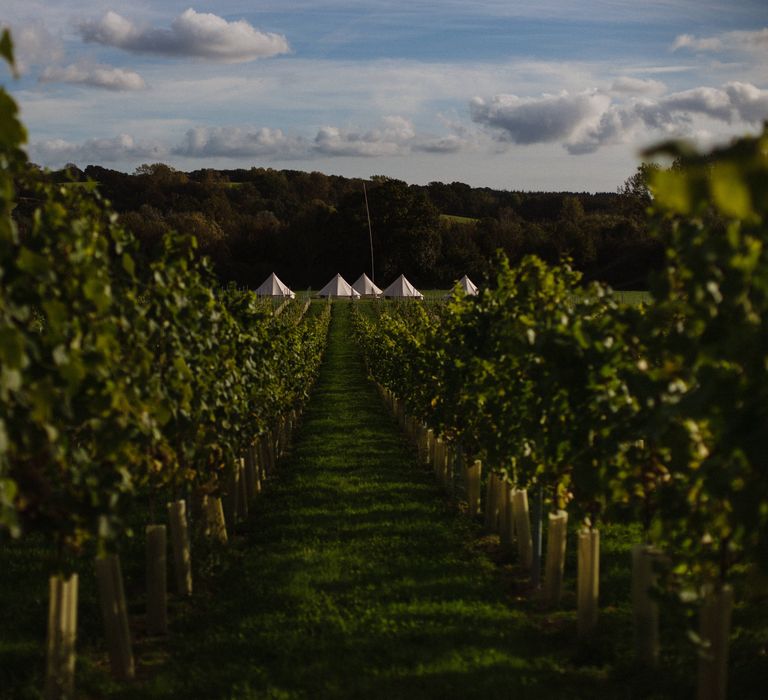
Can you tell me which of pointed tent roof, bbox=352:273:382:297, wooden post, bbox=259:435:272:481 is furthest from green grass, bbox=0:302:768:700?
pointed tent roof, bbox=352:273:382:297

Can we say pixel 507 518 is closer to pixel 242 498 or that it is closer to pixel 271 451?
pixel 242 498

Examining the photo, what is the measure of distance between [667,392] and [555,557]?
2.96 meters

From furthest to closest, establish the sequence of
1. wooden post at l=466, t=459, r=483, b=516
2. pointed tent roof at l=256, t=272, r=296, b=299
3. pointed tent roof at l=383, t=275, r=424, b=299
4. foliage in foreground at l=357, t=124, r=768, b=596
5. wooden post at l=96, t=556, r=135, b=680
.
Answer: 1. pointed tent roof at l=383, t=275, r=424, b=299
2. pointed tent roof at l=256, t=272, r=296, b=299
3. wooden post at l=466, t=459, r=483, b=516
4. wooden post at l=96, t=556, r=135, b=680
5. foliage in foreground at l=357, t=124, r=768, b=596

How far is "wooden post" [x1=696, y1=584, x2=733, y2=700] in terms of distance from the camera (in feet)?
15.0

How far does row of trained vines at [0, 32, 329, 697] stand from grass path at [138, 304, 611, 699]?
65cm

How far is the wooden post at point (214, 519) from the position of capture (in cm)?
858

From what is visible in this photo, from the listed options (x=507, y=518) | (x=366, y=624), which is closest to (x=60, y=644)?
(x=366, y=624)

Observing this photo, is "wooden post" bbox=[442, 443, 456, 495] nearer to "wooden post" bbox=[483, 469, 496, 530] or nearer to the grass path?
the grass path

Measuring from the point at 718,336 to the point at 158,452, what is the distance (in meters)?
4.15

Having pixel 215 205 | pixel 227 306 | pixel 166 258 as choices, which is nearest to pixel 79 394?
pixel 166 258

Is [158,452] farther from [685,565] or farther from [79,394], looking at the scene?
[685,565]

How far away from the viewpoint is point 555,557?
6.96 metres

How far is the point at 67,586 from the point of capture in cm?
500

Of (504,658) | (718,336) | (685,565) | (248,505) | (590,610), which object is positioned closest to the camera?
(718,336)
